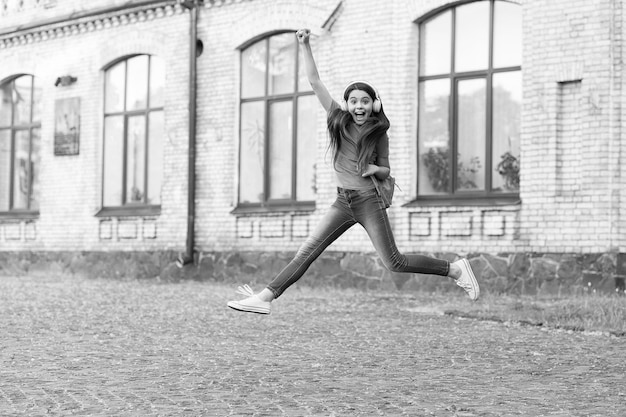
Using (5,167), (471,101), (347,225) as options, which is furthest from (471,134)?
(5,167)

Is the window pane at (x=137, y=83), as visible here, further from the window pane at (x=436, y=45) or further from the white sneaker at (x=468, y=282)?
the white sneaker at (x=468, y=282)

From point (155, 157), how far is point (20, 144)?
418 centimetres

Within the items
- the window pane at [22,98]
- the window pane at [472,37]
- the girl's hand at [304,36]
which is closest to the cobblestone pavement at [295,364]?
the girl's hand at [304,36]

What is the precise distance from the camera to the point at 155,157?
19.9m

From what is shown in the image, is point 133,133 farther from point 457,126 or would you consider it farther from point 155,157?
point 457,126

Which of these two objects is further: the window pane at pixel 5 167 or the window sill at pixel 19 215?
the window pane at pixel 5 167

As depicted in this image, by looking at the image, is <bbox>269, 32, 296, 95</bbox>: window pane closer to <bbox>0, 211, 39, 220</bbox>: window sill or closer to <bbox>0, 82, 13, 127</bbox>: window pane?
<bbox>0, 211, 39, 220</bbox>: window sill

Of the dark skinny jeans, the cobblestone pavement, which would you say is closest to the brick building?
the cobblestone pavement

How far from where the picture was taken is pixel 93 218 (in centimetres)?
2052

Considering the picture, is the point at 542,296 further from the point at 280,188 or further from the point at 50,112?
the point at 50,112

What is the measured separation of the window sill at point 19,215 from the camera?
21.9 meters

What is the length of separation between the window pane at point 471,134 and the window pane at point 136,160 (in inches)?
275

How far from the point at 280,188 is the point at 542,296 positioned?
5576 mm

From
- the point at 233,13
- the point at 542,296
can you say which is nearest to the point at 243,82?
the point at 233,13
